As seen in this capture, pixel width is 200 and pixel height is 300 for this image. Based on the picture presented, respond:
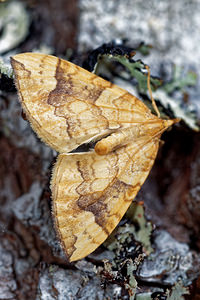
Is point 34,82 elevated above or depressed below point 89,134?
above

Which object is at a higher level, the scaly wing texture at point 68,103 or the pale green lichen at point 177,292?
the scaly wing texture at point 68,103

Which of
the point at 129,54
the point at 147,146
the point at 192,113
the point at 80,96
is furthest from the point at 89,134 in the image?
the point at 192,113

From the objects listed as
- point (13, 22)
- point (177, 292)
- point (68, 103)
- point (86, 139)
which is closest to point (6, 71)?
point (68, 103)

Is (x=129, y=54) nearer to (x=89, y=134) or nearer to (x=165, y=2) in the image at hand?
(x=89, y=134)

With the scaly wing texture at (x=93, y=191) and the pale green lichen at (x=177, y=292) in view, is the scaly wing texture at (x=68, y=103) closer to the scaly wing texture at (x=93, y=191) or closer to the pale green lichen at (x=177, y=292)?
the scaly wing texture at (x=93, y=191)

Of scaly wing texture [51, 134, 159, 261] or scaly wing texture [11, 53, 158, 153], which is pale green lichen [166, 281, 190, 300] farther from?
scaly wing texture [11, 53, 158, 153]

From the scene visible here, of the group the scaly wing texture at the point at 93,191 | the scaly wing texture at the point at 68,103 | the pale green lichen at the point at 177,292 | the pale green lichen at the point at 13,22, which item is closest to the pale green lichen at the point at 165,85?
the scaly wing texture at the point at 68,103

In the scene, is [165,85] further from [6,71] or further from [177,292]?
[177,292]
